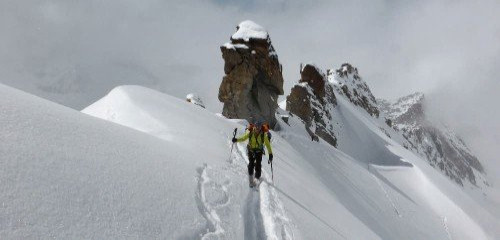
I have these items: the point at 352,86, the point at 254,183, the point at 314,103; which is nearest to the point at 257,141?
the point at 254,183

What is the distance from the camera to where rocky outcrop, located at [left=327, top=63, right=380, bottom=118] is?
105188mm

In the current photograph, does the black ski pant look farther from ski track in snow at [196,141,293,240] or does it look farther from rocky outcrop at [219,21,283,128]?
rocky outcrop at [219,21,283,128]

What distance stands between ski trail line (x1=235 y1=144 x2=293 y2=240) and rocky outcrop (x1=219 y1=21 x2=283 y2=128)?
32.5m

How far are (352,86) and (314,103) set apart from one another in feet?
151

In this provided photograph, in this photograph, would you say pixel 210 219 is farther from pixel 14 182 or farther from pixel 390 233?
pixel 390 233

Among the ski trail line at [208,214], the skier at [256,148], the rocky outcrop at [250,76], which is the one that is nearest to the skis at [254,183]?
the skier at [256,148]

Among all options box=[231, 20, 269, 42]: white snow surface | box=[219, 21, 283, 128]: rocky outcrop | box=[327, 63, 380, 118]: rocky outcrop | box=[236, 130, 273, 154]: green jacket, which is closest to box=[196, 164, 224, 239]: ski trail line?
box=[236, 130, 273, 154]: green jacket

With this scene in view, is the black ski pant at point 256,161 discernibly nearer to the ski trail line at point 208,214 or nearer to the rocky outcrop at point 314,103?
the ski trail line at point 208,214

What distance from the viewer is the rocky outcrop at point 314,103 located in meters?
64.1

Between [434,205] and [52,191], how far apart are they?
Answer: 155 feet

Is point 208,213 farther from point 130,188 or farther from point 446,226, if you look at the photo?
point 446,226

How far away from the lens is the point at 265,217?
34.2 ft

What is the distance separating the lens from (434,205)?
153ft

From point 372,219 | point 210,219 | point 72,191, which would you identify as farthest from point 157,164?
point 372,219
